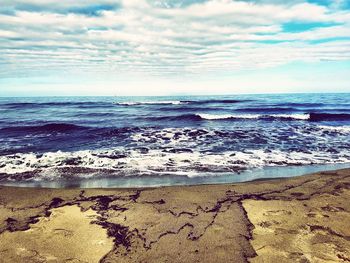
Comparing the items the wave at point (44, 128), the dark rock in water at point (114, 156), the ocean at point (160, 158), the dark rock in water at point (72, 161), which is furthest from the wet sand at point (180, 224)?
the wave at point (44, 128)

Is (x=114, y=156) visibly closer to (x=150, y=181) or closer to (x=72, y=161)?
(x=72, y=161)

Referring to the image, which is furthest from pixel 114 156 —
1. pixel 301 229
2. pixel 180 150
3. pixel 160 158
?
pixel 301 229

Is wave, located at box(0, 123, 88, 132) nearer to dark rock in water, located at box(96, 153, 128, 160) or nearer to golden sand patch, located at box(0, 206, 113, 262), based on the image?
dark rock in water, located at box(96, 153, 128, 160)

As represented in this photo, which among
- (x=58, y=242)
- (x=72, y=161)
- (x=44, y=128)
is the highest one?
(x=58, y=242)

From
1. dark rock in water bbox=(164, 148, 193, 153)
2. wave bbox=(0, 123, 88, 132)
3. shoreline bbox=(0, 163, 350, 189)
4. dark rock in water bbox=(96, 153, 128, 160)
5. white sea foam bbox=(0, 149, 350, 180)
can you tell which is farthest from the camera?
wave bbox=(0, 123, 88, 132)

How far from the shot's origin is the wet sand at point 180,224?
360cm

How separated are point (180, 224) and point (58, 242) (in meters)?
1.79

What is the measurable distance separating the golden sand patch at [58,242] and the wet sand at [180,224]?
0.5 inches

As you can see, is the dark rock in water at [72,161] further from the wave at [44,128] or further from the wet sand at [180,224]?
the wave at [44,128]

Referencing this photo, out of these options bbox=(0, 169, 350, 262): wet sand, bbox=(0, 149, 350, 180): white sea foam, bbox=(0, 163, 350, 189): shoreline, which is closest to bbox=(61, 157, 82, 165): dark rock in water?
bbox=(0, 149, 350, 180): white sea foam

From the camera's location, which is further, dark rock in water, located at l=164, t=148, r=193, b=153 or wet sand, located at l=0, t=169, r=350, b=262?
dark rock in water, located at l=164, t=148, r=193, b=153

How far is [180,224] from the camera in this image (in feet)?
14.4

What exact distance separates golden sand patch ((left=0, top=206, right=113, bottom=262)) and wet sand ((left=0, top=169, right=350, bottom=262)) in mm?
13

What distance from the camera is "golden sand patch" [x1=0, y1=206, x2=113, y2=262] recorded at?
140 inches
